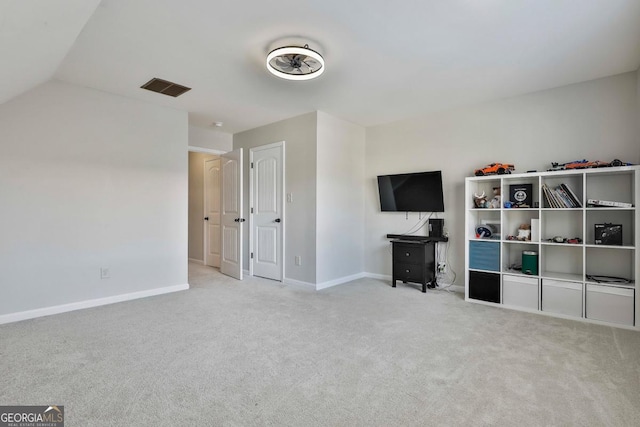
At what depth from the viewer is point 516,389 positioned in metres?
1.90

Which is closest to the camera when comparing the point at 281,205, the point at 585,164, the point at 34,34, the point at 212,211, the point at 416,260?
the point at 34,34

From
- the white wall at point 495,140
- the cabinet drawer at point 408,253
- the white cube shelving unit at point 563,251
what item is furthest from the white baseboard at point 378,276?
the white cube shelving unit at point 563,251

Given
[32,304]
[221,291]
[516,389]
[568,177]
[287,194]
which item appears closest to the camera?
[516,389]

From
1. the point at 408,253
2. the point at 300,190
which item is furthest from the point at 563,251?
the point at 300,190

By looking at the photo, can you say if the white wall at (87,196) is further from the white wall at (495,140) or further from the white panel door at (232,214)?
the white wall at (495,140)

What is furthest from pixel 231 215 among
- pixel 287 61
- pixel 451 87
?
pixel 451 87

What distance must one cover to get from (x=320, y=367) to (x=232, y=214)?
3526mm

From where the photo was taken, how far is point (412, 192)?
15.1ft

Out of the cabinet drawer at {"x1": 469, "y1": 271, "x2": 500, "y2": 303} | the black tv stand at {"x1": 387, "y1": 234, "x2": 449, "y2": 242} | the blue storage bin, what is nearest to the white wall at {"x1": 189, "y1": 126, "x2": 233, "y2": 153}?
the black tv stand at {"x1": 387, "y1": 234, "x2": 449, "y2": 242}

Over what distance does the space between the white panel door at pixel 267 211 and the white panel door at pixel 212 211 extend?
4.55 feet

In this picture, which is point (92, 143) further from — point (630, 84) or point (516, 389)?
point (630, 84)

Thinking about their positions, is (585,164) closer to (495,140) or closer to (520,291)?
(495,140)

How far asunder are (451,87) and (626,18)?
1.47m

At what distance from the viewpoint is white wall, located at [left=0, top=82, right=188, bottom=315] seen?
310cm
